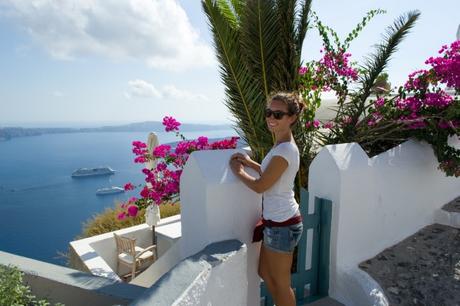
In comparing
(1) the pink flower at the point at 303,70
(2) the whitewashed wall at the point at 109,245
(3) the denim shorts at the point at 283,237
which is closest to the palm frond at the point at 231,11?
(1) the pink flower at the point at 303,70

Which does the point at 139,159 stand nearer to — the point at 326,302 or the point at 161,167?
the point at 161,167

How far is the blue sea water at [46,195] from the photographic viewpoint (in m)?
27.3

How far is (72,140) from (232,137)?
471 ft

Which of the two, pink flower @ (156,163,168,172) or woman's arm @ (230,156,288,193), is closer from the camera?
woman's arm @ (230,156,288,193)

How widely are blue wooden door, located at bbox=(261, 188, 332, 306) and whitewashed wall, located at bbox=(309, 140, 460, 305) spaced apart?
0.22ft

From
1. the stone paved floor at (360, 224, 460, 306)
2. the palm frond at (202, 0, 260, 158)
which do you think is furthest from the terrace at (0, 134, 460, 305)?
the palm frond at (202, 0, 260, 158)

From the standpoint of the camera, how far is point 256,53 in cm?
418

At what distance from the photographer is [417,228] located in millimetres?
4246

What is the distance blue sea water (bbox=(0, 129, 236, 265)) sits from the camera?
1075 inches

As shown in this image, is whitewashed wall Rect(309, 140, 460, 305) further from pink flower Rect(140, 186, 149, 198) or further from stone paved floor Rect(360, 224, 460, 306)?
pink flower Rect(140, 186, 149, 198)

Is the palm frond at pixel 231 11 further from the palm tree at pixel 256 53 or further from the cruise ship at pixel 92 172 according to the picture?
the cruise ship at pixel 92 172

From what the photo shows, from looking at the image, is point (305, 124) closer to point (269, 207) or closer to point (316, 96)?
point (316, 96)

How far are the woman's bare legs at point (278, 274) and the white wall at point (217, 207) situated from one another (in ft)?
0.52

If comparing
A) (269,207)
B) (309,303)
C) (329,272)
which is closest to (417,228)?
(329,272)
